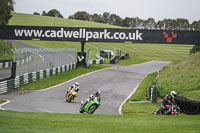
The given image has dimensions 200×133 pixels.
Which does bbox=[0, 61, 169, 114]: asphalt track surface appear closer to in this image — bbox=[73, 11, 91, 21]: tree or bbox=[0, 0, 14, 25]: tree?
bbox=[0, 0, 14, 25]: tree

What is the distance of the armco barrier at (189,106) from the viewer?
16.4 m

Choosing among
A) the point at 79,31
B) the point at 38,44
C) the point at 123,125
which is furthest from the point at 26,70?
the point at 38,44

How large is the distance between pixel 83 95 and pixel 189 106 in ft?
29.3

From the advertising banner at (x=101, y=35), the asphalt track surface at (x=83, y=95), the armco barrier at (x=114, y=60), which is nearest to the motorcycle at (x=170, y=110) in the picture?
the asphalt track surface at (x=83, y=95)

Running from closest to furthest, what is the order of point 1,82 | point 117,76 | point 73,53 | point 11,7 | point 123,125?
point 123,125
point 1,82
point 117,76
point 73,53
point 11,7

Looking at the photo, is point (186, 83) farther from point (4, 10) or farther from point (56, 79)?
point (4, 10)

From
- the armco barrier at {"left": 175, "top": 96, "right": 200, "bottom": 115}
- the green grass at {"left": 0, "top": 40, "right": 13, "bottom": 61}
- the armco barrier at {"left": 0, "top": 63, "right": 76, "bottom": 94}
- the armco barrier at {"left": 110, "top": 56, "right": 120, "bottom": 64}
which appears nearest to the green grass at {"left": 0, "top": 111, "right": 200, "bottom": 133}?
the armco barrier at {"left": 175, "top": 96, "right": 200, "bottom": 115}

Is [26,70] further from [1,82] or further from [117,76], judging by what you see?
[117,76]

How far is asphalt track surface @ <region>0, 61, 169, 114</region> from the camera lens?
1859 cm

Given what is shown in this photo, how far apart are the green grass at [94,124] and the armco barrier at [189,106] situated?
3.25 m

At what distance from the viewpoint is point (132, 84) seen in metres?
31.0

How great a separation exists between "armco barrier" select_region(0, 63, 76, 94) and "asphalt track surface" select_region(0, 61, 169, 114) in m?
0.73

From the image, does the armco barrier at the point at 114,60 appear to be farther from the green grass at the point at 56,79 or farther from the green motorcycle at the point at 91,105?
the green motorcycle at the point at 91,105

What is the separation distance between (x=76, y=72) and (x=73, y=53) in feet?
11.2
